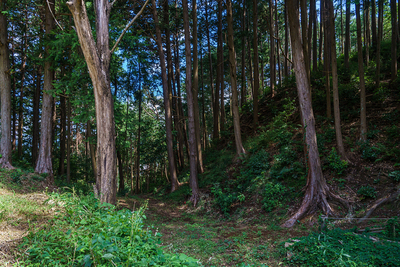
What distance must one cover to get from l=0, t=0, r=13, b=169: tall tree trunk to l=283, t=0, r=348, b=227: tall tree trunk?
11.1 meters

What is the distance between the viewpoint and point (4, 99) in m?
9.75

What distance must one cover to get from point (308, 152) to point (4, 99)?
12278 millimetres

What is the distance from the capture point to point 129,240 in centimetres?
285

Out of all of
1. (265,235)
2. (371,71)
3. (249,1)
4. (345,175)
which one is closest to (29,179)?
(265,235)

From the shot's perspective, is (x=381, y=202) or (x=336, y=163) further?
(x=336, y=163)

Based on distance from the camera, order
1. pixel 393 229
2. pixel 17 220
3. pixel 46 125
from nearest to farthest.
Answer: pixel 17 220
pixel 393 229
pixel 46 125

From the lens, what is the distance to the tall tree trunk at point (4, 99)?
9.48 metres

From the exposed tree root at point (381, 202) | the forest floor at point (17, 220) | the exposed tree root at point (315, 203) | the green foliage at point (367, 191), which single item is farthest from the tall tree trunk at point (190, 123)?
the forest floor at point (17, 220)

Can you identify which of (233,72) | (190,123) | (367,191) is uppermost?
(233,72)

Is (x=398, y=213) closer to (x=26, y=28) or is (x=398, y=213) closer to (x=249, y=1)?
(x=249, y=1)

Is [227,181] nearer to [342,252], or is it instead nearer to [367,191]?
[367,191]

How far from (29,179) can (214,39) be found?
16.6 meters

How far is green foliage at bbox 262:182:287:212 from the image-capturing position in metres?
8.20

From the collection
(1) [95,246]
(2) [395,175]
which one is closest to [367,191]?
(2) [395,175]
